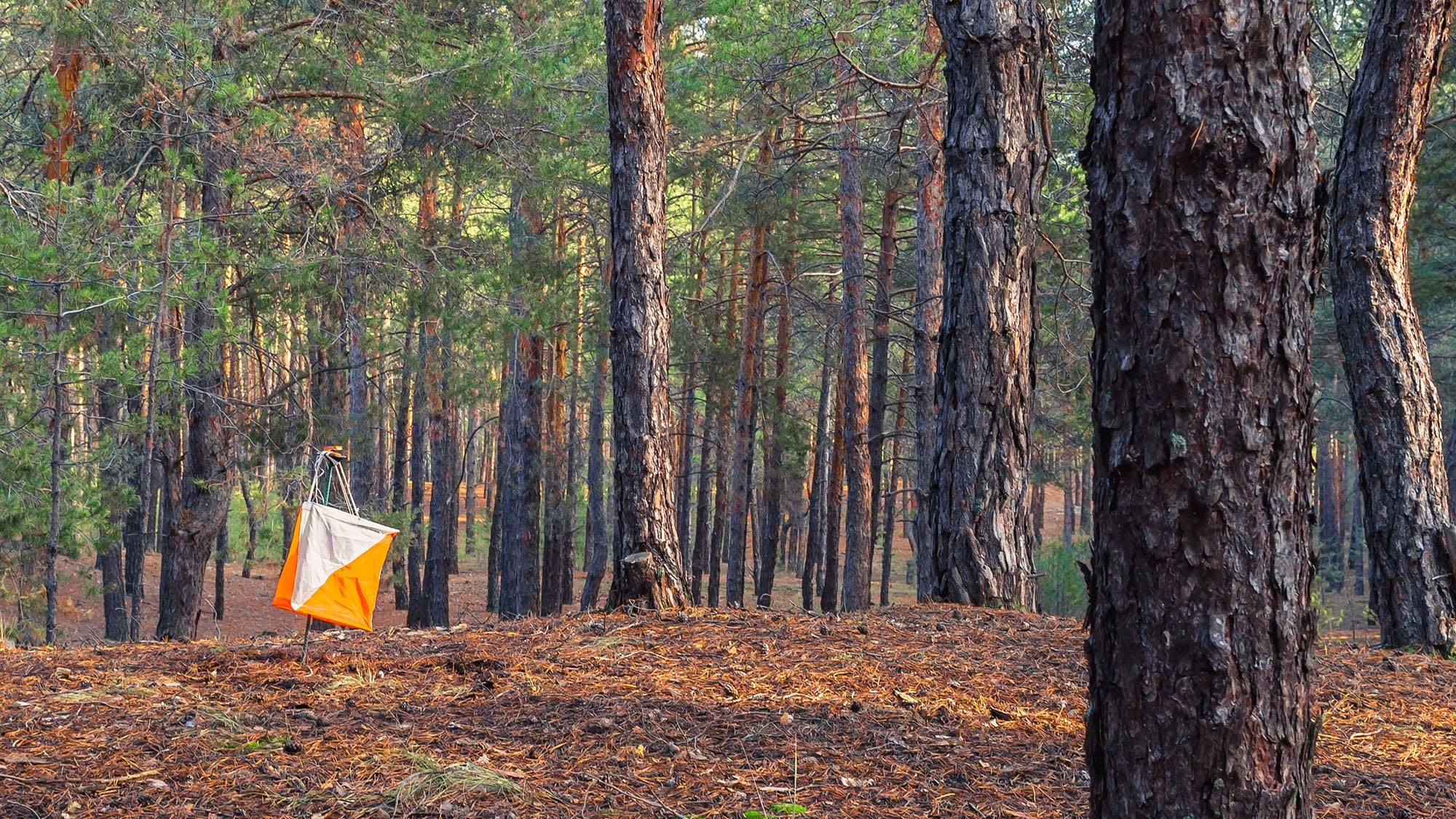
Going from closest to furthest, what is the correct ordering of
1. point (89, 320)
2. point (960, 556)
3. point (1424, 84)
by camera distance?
point (1424, 84) < point (960, 556) < point (89, 320)

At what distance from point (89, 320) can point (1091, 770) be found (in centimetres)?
935

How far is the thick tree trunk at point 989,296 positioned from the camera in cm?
598

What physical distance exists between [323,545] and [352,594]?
0.27 m

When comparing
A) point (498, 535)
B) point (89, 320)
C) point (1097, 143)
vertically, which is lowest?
point (498, 535)

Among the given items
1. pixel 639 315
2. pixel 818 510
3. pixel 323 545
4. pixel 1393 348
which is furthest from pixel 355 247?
pixel 818 510

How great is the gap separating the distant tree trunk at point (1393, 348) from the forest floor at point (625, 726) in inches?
19.7

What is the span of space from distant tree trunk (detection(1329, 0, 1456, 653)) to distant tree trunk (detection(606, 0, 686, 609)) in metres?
4.10

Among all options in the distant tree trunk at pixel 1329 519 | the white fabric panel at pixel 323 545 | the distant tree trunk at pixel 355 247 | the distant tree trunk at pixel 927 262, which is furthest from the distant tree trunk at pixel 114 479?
the distant tree trunk at pixel 1329 519

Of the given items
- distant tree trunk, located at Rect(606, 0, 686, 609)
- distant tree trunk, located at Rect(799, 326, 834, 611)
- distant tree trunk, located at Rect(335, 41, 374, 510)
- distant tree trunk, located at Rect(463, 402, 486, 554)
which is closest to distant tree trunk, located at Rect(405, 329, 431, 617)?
distant tree trunk, located at Rect(335, 41, 374, 510)

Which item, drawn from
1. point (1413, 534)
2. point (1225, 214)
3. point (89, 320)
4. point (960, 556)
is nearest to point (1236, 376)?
point (1225, 214)

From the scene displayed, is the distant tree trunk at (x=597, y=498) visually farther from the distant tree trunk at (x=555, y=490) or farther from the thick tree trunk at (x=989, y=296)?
the thick tree trunk at (x=989, y=296)

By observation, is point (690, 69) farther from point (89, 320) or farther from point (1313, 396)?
point (1313, 396)

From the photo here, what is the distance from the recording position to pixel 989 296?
243 inches

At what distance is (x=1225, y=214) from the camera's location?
2.09 m
